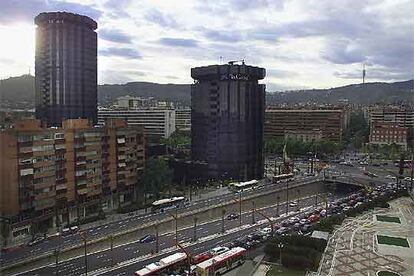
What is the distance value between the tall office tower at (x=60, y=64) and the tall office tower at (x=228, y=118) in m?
24.3

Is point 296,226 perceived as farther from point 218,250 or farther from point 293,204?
point 293,204

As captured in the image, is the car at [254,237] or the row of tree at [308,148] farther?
the row of tree at [308,148]

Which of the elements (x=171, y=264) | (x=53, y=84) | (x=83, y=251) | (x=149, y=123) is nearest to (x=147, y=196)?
(x=83, y=251)

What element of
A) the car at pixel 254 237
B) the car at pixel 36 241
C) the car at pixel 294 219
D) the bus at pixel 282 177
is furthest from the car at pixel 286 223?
the car at pixel 36 241

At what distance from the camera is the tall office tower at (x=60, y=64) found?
75.1 metres

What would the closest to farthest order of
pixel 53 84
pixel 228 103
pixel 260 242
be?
pixel 260 242 → pixel 228 103 → pixel 53 84

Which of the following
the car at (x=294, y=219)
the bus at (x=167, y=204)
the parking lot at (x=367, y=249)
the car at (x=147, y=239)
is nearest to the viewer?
the parking lot at (x=367, y=249)

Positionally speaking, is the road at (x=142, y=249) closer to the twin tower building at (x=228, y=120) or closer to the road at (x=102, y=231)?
the road at (x=102, y=231)

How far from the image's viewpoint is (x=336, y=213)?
44.2 meters

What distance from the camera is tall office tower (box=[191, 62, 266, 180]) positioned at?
62.1 meters

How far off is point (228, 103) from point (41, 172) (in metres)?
30.2

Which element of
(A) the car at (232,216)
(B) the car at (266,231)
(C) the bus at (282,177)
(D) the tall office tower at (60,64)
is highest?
(D) the tall office tower at (60,64)

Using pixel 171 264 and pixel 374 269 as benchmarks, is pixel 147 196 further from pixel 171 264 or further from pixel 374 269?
pixel 374 269

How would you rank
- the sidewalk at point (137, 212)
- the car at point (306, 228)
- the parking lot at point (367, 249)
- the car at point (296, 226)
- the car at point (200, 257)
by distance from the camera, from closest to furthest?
the parking lot at point (367, 249) → the car at point (200, 257) → the car at point (306, 228) → the car at point (296, 226) → the sidewalk at point (137, 212)
